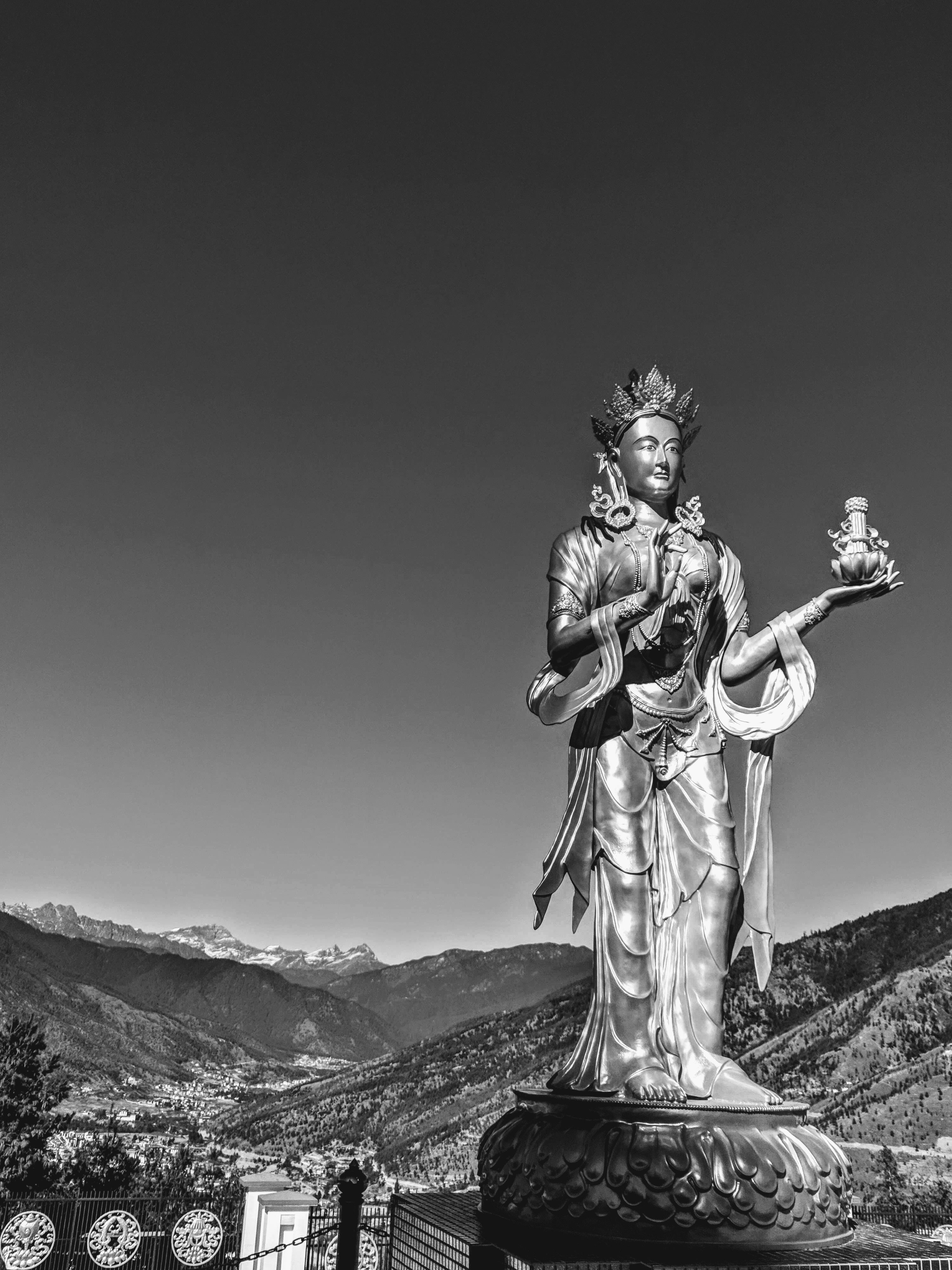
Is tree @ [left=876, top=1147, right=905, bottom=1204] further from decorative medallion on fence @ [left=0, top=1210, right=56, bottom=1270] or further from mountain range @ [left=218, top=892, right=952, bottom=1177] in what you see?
decorative medallion on fence @ [left=0, top=1210, right=56, bottom=1270]

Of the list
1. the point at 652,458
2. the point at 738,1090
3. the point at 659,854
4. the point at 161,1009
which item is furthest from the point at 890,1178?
the point at 161,1009

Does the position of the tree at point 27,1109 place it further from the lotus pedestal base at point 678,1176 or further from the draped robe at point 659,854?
the lotus pedestal base at point 678,1176

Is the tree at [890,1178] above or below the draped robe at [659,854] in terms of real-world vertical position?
below

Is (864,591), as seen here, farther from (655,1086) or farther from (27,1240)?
(27,1240)

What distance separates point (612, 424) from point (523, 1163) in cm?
449

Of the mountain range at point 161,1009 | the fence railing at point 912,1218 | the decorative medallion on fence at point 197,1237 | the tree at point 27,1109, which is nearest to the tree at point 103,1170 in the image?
the tree at point 27,1109

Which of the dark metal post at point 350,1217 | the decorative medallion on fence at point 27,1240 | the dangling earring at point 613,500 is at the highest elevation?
the dangling earring at point 613,500

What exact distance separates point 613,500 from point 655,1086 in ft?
11.4

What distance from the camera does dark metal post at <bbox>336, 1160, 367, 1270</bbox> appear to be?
605 centimetres

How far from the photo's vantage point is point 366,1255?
910cm

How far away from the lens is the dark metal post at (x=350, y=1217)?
19.9 ft

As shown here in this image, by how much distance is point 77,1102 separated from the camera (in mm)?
40188

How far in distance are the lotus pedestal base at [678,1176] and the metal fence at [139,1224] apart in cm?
593

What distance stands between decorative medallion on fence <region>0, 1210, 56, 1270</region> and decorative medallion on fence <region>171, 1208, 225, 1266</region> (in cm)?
127
